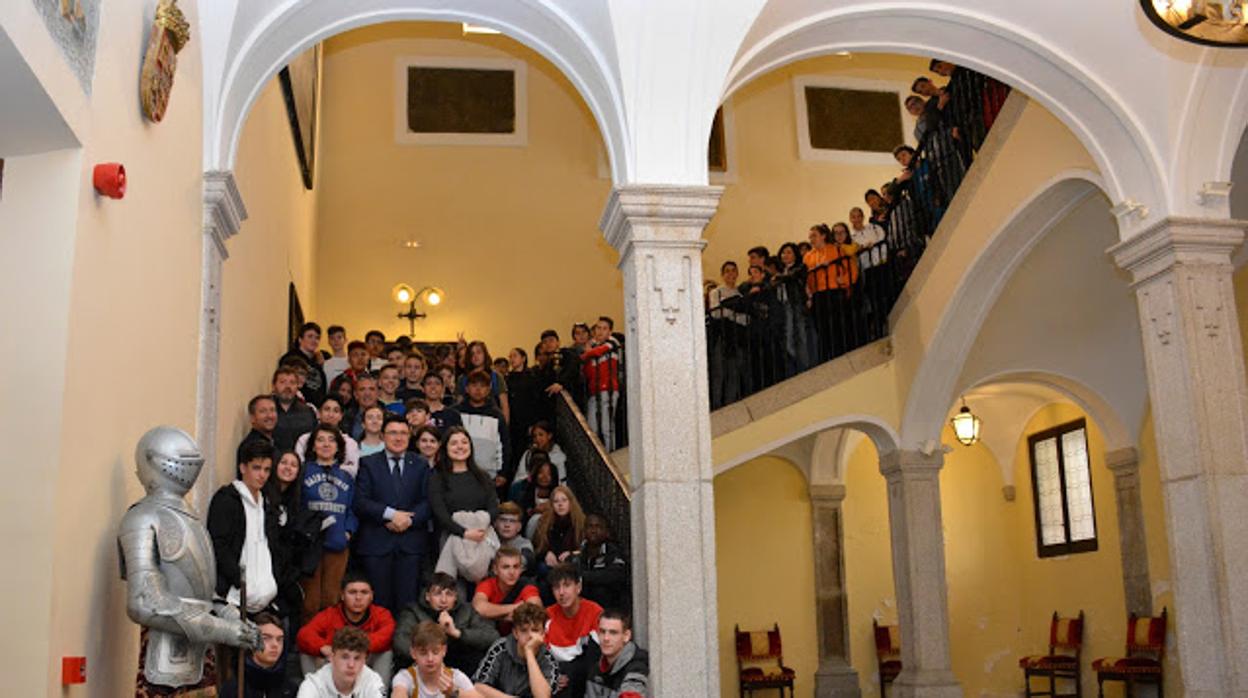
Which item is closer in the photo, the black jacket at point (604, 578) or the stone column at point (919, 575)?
the black jacket at point (604, 578)

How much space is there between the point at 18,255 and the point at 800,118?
13.6 meters

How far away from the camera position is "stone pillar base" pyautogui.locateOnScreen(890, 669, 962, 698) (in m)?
12.6

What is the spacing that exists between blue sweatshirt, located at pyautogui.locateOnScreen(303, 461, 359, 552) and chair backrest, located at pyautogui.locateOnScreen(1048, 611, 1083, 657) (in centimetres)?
1035

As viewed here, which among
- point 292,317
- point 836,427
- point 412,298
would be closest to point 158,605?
point 292,317

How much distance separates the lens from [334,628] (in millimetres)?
6961

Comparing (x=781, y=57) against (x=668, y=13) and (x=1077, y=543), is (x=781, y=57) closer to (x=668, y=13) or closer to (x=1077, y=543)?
(x=668, y=13)

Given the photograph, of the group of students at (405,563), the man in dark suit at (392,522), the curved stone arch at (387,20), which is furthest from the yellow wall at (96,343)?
the man in dark suit at (392,522)

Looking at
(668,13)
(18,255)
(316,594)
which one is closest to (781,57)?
(668,13)

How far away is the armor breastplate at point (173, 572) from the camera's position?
4.79 m

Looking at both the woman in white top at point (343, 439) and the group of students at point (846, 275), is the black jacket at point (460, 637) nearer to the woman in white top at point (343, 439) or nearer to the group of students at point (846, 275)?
the woman in white top at point (343, 439)

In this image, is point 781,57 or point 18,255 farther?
point 781,57

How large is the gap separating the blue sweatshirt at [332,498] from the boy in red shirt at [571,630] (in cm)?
124

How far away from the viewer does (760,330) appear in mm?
12461

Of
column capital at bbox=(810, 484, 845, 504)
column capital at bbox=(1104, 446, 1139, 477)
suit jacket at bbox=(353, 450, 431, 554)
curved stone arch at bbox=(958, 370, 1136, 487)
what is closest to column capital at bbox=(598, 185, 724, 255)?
suit jacket at bbox=(353, 450, 431, 554)
